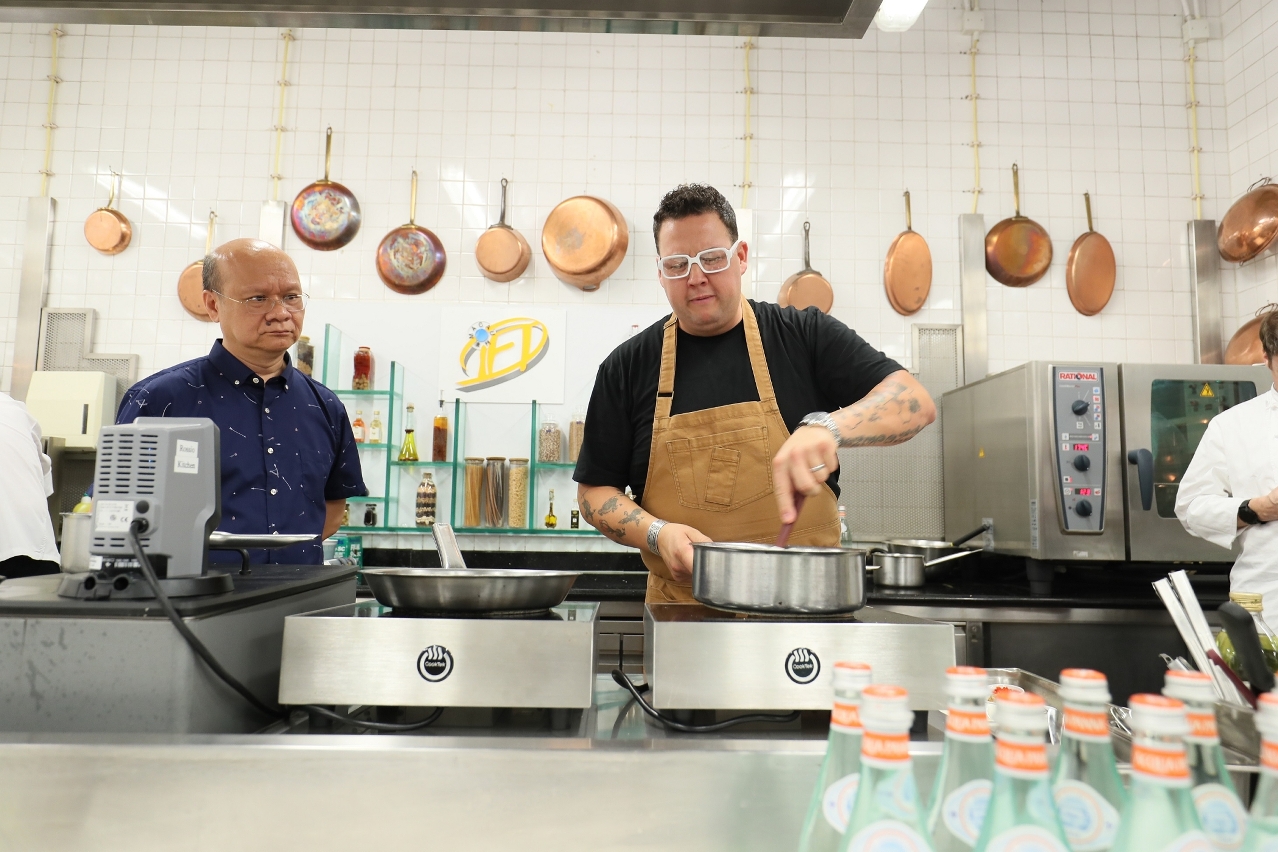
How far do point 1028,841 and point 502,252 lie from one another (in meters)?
3.84

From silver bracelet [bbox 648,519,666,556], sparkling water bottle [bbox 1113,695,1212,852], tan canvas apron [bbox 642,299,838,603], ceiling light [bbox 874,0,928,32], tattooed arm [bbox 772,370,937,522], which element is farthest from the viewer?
ceiling light [bbox 874,0,928,32]

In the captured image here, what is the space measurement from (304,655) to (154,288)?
3906mm

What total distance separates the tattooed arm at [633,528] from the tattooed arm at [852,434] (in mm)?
217

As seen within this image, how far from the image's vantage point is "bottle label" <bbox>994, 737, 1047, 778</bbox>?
0.54 m

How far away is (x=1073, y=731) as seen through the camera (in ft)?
1.95

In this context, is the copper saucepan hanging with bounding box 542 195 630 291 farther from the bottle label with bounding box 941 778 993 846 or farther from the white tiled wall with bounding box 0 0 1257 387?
the bottle label with bounding box 941 778 993 846

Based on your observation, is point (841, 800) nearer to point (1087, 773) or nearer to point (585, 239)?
point (1087, 773)

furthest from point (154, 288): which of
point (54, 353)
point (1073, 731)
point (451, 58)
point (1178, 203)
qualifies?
point (1178, 203)

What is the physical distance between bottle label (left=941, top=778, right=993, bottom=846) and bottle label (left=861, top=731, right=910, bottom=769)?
0.31ft

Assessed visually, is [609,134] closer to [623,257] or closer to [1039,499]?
[623,257]

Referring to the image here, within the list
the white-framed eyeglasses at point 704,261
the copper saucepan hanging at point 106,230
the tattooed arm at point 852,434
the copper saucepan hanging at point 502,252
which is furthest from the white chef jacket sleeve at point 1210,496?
the copper saucepan hanging at point 106,230

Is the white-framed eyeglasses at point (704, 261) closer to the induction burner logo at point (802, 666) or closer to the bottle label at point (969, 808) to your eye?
the induction burner logo at point (802, 666)

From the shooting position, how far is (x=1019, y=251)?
4.13m

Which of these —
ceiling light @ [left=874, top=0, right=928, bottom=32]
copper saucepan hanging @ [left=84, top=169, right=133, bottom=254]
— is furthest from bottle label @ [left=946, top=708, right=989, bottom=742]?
copper saucepan hanging @ [left=84, top=169, right=133, bottom=254]
